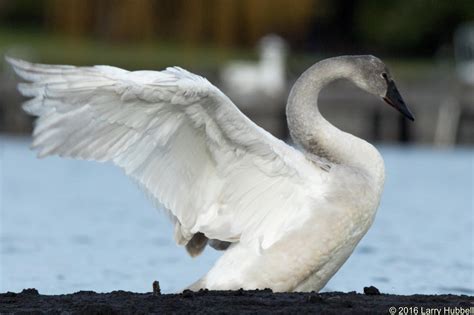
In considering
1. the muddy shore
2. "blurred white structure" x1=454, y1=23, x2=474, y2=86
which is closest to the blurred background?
"blurred white structure" x1=454, y1=23, x2=474, y2=86

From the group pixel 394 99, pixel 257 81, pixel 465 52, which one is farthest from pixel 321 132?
pixel 465 52

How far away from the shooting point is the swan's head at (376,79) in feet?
30.9

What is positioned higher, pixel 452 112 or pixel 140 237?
pixel 452 112

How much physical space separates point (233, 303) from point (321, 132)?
1.66 meters

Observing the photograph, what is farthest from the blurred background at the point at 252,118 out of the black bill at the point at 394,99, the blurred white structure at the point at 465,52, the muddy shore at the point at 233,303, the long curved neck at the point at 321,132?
the muddy shore at the point at 233,303

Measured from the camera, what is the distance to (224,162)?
8.73 metres

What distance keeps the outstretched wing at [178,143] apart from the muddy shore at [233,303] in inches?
32.0

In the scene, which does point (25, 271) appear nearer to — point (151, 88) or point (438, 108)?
point (151, 88)

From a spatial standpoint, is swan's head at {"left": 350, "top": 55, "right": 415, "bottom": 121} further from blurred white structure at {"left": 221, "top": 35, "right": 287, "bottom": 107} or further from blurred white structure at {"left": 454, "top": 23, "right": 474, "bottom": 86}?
blurred white structure at {"left": 454, "top": 23, "right": 474, "bottom": 86}

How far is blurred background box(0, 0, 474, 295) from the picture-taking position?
12250mm

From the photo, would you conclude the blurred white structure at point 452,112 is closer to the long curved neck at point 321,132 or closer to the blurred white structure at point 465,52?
the blurred white structure at point 465,52

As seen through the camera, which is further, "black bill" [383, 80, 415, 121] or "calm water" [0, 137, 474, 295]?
"calm water" [0, 137, 474, 295]

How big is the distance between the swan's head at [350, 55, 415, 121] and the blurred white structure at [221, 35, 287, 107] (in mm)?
21913

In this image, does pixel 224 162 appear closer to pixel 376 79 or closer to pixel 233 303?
pixel 233 303
